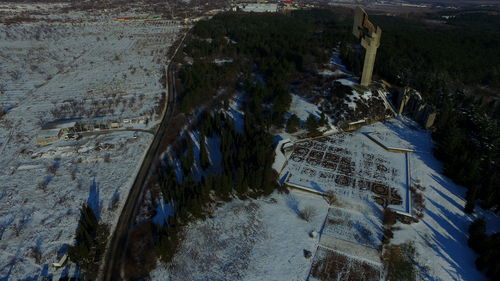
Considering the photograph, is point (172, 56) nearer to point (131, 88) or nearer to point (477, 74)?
point (131, 88)

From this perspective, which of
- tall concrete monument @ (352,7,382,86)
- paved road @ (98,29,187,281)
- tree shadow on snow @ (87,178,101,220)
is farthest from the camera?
tall concrete monument @ (352,7,382,86)

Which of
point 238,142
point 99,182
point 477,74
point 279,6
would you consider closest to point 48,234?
point 99,182

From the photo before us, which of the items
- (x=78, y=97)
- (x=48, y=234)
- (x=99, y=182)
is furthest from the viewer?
(x=78, y=97)

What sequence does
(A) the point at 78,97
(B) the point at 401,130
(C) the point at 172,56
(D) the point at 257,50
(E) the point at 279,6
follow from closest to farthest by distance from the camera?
(B) the point at 401,130 → (A) the point at 78,97 → (D) the point at 257,50 → (C) the point at 172,56 → (E) the point at 279,6

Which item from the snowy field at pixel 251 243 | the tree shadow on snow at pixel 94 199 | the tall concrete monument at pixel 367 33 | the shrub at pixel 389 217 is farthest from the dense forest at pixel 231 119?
the tall concrete monument at pixel 367 33

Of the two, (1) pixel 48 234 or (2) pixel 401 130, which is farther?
(2) pixel 401 130

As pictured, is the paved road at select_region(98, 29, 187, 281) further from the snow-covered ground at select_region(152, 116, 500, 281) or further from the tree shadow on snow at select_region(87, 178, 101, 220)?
the snow-covered ground at select_region(152, 116, 500, 281)

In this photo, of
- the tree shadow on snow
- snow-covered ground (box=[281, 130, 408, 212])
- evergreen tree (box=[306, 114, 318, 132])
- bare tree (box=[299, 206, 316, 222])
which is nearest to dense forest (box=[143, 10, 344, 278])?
evergreen tree (box=[306, 114, 318, 132])
